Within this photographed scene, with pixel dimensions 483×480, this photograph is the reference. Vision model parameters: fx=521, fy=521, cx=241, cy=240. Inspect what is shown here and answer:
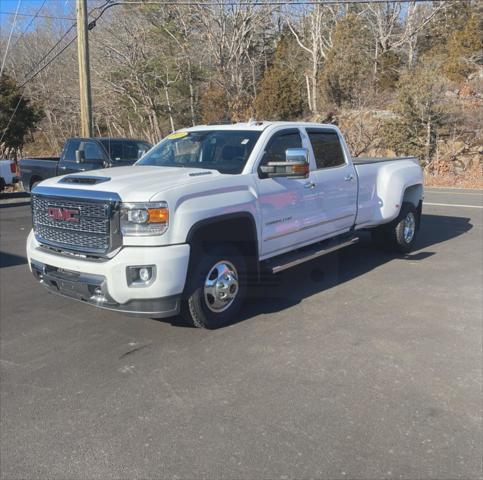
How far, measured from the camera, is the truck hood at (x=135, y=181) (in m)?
4.34

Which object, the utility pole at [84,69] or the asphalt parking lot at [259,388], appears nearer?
the asphalt parking lot at [259,388]

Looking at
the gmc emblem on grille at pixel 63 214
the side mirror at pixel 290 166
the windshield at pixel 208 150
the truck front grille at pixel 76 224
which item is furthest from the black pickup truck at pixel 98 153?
the side mirror at pixel 290 166

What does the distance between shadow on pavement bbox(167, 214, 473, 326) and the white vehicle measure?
38.6 ft

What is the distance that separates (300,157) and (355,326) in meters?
1.73

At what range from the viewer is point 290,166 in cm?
527

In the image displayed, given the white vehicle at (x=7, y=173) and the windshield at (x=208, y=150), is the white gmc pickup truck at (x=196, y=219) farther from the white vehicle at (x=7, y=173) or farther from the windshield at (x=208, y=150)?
the white vehicle at (x=7, y=173)

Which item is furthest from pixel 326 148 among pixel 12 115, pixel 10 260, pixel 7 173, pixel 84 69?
pixel 12 115

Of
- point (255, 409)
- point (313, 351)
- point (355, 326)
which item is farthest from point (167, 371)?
point (355, 326)

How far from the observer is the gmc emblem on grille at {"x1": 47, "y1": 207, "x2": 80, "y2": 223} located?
4.60m

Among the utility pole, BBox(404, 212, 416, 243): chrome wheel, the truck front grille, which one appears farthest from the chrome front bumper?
the utility pole

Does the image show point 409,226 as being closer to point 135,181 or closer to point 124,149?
point 135,181

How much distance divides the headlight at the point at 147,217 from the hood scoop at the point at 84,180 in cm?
59

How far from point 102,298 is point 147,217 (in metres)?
0.81

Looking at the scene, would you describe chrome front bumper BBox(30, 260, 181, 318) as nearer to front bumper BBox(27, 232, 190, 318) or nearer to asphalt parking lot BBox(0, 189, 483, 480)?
front bumper BBox(27, 232, 190, 318)
